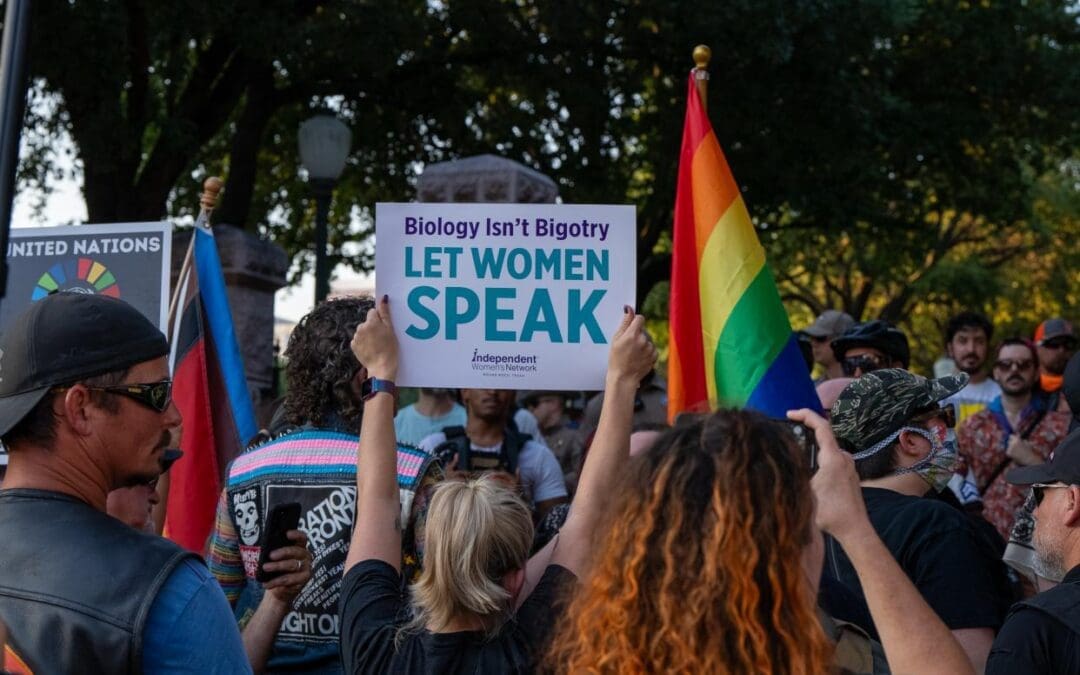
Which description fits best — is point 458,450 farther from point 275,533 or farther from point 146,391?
point 146,391

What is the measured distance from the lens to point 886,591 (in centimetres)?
229

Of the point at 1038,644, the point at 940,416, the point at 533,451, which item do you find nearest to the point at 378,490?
the point at 1038,644

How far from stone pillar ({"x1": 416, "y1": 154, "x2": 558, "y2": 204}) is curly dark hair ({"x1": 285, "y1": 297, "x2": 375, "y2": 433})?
206 inches

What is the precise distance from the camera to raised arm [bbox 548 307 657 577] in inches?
109

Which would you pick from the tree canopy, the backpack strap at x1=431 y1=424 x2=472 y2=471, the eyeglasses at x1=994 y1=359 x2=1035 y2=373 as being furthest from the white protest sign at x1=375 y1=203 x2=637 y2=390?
the tree canopy

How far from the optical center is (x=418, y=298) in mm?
3621

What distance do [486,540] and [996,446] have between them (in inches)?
198

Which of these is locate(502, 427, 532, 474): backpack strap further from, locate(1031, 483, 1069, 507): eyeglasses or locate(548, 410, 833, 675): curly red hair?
locate(548, 410, 833, 675): curly red hair

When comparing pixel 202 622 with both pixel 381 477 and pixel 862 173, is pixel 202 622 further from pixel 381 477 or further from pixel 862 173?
pixel 862 173

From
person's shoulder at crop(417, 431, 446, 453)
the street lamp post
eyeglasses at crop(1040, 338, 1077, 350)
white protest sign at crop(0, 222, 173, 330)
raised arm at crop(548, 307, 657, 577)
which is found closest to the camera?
raised arm at crop(548, 307, 657, 577)

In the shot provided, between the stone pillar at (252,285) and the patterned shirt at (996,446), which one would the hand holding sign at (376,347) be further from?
the stone pillar at (252,285)

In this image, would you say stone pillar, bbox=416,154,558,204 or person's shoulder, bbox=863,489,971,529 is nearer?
person's shoulder, bbox=863,489,971,529

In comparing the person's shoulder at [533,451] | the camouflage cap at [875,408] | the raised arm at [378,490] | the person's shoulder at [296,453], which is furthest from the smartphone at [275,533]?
the person's shoulder at [533,451]

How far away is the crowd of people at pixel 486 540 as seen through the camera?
1.97 m
